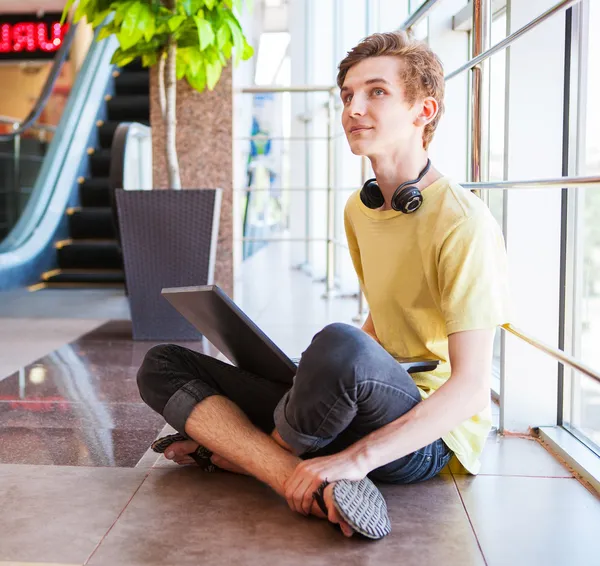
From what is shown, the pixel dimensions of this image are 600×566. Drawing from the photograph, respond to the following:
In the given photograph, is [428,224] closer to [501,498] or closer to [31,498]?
[501,498]

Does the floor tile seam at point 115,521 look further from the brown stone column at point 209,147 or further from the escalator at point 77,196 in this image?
the escalator at point 77,196

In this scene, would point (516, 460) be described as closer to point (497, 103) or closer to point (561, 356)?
point (561, 356)

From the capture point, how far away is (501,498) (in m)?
1.57

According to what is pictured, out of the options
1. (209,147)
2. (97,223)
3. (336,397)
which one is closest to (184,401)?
(336,397)

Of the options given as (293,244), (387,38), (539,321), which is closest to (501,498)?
(539,321)

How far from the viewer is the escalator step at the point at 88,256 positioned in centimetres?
561

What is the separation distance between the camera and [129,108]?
6574mm

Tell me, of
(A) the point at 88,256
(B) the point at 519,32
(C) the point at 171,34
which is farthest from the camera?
(A) the point at 88,256

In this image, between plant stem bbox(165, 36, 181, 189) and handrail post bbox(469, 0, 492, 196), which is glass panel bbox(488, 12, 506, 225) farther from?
plant stem bbox(165, 36, 181, 189)

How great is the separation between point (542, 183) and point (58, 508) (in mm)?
1101

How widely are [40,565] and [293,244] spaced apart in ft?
19.0

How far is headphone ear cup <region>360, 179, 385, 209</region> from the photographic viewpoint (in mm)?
1604

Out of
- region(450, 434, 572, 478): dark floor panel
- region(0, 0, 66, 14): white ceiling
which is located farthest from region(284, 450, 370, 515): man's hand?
region(0, 0, 66, 14): white ceiling

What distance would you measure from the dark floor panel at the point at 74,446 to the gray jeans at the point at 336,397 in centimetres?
26
